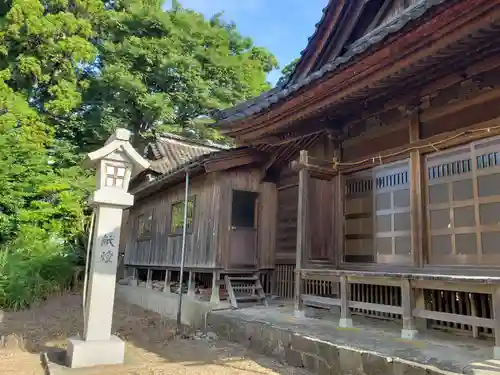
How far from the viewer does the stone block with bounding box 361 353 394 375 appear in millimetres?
4164

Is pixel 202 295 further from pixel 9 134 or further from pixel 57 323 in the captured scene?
pixel 9 134

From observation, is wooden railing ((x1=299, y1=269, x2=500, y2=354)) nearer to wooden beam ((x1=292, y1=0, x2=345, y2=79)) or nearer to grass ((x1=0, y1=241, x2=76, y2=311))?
wooden beam ((x1=292, y1=0, x2=345, y2=79))

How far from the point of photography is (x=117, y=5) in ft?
76.7

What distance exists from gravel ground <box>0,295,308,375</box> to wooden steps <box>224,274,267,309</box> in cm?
138

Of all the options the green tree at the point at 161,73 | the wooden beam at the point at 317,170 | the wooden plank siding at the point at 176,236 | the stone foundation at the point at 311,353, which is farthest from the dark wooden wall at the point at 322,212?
the green tree at the point at 161,73

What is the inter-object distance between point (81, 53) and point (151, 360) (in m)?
17.2

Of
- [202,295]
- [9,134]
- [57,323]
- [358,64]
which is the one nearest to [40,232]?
[9,134]

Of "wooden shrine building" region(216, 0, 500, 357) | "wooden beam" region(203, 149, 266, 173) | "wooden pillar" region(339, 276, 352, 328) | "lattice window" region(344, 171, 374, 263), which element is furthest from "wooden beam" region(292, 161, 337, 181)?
"wooden beam" region(203, 149, 266, 173)

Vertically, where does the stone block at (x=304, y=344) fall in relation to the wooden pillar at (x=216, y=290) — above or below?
below

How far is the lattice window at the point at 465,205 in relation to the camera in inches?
211

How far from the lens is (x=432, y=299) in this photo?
5.80 metres

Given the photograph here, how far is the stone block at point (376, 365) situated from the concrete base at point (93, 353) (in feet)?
11.0

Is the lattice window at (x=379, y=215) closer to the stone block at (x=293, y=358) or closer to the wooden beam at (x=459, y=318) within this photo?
the wooden beam at (x=459, y=318)

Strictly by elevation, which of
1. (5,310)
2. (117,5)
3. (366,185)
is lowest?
(5,310)
